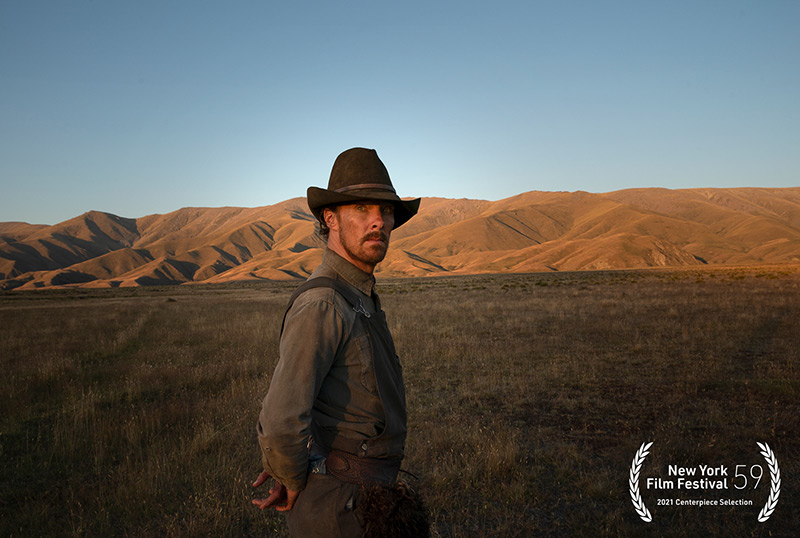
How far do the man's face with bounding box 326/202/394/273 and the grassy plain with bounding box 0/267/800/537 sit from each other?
300 centimetres

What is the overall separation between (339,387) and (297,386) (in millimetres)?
263

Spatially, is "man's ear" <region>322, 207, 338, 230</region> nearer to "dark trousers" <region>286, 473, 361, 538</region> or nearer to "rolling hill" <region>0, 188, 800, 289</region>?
"dark trousers" <region>286, 473, 361, 538</region>

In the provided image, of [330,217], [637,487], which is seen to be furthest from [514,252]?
[330,217]

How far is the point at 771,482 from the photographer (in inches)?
171

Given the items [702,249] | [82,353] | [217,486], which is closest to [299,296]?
[217,486]

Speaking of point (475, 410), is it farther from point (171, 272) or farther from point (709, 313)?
point (171, 272)

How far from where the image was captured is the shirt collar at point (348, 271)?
81.0 inches

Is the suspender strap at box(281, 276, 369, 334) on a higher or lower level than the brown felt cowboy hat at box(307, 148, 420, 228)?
lower

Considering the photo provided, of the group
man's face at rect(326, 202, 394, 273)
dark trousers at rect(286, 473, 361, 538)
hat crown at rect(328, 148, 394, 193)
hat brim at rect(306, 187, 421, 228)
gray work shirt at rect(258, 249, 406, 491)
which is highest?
hat crown at rect(328, 148, 394, 193)

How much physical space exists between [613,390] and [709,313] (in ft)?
34.3

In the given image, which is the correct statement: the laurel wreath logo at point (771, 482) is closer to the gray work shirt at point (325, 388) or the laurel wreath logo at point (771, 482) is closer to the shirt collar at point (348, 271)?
the gray work shirt at point (325, 388)

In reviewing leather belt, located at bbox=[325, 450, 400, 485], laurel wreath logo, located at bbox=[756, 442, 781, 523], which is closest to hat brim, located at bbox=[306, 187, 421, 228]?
leather belt, located at bbox=[325, 450, 400, 485]

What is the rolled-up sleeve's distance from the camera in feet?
5.23

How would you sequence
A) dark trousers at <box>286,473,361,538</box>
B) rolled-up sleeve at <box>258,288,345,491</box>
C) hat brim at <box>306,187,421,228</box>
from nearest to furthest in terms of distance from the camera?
rolled-up sleeve at <box>258,288,345,491</box> → dark trousers at <box>286,473,361,538</box> → hat brim at <box>306,187,421,228</box>
